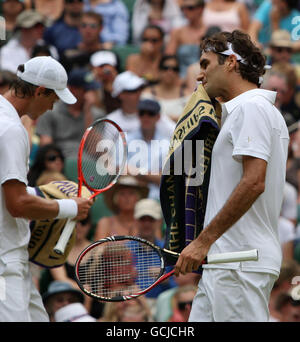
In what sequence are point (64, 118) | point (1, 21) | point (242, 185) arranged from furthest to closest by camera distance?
point (1, 21) → point (64, 118) → point (242, 185)

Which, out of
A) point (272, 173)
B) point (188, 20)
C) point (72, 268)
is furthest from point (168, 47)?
point (272, 173)

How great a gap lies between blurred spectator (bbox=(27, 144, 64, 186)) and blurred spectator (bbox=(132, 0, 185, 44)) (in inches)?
103

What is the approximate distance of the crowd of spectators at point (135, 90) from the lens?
648 cm

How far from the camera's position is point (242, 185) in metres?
A: 3.78

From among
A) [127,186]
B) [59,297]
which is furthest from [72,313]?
[127,186]

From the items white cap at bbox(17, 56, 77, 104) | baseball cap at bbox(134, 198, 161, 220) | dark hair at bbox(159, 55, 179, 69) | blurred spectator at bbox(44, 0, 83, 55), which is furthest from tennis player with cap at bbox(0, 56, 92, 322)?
blurred spectator at bbox(44, 0, 83, 55)

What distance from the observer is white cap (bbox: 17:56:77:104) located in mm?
4645

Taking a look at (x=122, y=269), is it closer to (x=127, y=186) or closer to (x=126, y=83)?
(x=127, y=186)

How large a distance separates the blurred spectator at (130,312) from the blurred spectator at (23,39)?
340cm

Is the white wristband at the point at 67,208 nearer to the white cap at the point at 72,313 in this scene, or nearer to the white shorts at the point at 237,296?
the white shorts at the point at 237,296

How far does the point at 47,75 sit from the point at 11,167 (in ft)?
2.19

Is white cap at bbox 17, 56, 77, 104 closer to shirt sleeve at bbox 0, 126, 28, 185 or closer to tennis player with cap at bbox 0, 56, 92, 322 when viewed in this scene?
tennis player with cap at bbox 0, 56, 92, 322
